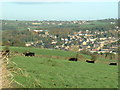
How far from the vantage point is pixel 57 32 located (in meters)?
78.9

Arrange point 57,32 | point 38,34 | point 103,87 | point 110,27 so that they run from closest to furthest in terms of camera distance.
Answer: point 103,87, point 38,34, point 57,32, point 110,27

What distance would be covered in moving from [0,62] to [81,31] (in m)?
86.4

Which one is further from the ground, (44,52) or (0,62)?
(0,62)

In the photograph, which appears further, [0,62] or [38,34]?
[38,34]

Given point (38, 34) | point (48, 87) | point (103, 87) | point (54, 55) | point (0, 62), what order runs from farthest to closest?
point (38, 34) < point (54, 55) < point (103, 87) < point (48, 87) < point (0, 62)

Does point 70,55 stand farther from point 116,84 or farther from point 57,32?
point 57,32

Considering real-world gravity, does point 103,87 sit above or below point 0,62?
below

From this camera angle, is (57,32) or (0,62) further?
(57,32)

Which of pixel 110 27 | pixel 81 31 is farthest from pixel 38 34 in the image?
pixel 110 27

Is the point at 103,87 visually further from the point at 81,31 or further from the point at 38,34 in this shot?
the point at 81,31

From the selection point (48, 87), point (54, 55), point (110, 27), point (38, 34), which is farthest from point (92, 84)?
point (110, 27)

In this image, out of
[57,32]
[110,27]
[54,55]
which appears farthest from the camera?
[110,27]

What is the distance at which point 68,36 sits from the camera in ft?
253

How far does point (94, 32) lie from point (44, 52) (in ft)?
184
